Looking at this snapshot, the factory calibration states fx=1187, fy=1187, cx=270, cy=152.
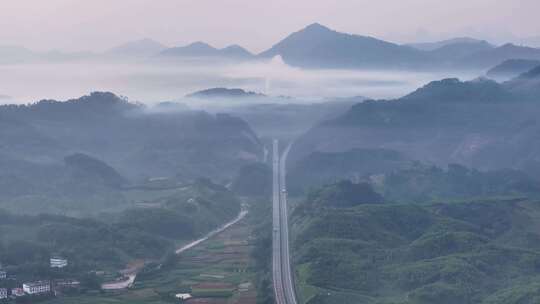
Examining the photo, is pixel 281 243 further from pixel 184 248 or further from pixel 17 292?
pixel 17 292

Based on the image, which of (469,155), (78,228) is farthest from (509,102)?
(78,228)

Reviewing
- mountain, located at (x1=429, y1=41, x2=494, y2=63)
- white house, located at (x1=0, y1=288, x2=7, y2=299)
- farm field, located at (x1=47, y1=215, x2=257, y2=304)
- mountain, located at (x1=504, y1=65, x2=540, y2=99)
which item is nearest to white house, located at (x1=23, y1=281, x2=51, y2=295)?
white house, located at (x1=0, y1=288, x2=7, y2=299)

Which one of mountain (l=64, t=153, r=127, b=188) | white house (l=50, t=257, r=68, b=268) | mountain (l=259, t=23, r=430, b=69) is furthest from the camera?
mountain (l=259, t=23, r=430, b=69)

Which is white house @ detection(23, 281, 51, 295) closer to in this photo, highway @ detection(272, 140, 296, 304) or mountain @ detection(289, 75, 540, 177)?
highway @ detection(272, 140, 296, 304)

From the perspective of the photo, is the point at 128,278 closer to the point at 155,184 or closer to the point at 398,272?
the point at 398,272

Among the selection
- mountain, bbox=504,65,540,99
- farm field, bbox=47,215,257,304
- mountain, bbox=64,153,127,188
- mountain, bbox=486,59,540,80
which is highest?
mountain, bbox=486,59,540,80
